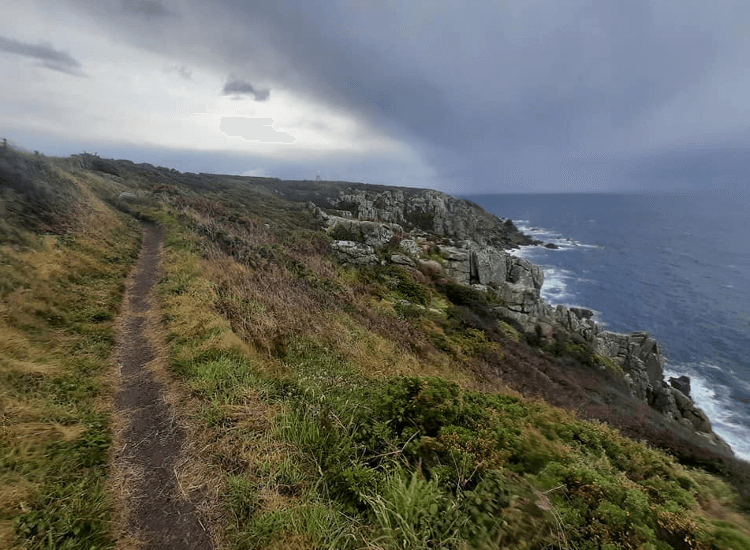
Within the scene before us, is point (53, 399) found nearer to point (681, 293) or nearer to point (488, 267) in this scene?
point (488, 267)

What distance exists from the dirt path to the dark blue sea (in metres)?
34.2

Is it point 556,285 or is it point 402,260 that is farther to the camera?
point 556,285

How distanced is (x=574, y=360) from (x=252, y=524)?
21.0 meters

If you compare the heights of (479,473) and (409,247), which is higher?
(409,247)

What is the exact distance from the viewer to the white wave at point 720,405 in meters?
24.6

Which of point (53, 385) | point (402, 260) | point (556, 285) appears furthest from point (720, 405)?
point (53, 385)

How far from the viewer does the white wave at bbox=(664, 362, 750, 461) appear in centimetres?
2462

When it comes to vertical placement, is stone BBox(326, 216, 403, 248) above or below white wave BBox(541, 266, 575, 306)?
above

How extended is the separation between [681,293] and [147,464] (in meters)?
74.6

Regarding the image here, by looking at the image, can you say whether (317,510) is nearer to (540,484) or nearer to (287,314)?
(540,484)

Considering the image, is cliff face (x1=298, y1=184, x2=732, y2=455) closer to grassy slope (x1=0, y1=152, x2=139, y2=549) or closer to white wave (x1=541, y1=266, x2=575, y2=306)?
grassy slope (x1=0, y1=152, x2=139, y2=549)

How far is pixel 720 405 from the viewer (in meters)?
29.1


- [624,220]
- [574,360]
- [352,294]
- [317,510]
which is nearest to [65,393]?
[317,510]

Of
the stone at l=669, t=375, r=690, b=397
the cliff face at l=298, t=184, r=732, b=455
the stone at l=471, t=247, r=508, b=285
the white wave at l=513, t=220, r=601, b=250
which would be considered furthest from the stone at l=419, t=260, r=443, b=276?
the white wave at l=513, t=220, r=601, b=250
